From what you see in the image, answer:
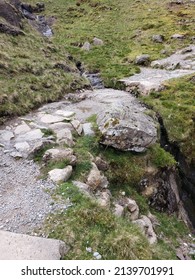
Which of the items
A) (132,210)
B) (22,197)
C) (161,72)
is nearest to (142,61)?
(161,72)

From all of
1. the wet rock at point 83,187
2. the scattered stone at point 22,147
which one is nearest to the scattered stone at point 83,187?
the wet rock at point 83,187

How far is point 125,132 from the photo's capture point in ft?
46.9

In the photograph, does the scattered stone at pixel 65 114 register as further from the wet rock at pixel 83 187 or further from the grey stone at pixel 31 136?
the wet rock at pixel 83 187

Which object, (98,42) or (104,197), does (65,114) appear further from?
(98,42)

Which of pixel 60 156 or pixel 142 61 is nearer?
pixel 60 156

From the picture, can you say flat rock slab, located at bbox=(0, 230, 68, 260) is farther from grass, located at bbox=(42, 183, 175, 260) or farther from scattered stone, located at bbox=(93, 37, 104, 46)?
scattered stone, located at bbox=(93, 37, 104, 46)

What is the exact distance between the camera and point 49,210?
383 inches

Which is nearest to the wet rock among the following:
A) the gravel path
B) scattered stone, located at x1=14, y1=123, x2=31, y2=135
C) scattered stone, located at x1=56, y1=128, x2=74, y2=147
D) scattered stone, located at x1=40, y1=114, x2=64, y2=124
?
the gravel path

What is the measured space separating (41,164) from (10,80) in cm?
989

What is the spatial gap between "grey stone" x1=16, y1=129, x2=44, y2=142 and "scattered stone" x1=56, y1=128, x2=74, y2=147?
942 millimetres

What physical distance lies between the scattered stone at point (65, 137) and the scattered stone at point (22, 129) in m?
1.83

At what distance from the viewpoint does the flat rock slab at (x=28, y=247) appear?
7871mm

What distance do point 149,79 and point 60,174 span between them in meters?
18.6
